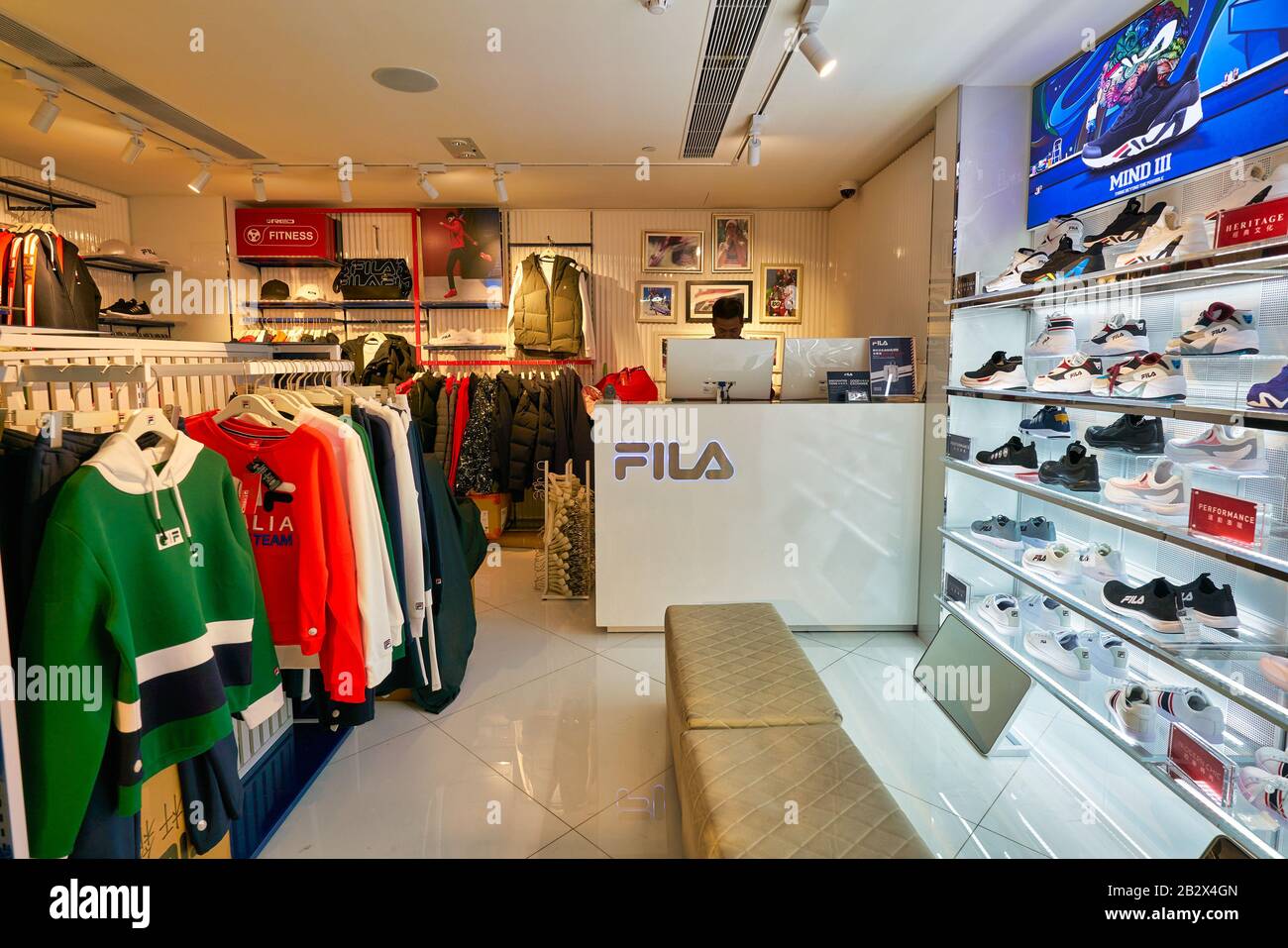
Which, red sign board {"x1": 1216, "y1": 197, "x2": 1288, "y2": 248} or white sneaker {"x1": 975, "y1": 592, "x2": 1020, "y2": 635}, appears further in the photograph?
white sneaker {"x1": 975, "y1": 592, "x2": 1020, "y2": 635}

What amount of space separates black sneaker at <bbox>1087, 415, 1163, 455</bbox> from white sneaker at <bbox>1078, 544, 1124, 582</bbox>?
15.8 inches

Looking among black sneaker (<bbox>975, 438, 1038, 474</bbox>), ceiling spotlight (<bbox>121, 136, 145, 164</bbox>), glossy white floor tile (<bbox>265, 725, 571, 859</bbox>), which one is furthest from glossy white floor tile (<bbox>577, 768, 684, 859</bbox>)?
ceiling spotlight (<bbox>121, 136, 145, 164</bbox>)

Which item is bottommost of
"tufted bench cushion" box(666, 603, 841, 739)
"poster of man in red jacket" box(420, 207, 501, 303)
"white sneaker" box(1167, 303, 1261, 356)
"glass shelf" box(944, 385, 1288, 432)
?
"tufted bench cushion" box(666, 603, 841, 739)

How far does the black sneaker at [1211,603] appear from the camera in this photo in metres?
2.05

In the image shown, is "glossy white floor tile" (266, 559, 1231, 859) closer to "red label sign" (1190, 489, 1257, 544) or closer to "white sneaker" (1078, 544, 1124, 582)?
"white sneaker" (1078, 544, 1124, 582)

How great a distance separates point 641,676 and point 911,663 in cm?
139

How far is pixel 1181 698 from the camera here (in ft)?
7.06

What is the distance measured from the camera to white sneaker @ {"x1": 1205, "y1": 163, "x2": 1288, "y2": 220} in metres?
1.79

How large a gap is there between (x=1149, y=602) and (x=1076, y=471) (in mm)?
598

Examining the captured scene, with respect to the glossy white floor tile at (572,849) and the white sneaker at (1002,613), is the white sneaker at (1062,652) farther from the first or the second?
the glossy white floor tile at (572,849)

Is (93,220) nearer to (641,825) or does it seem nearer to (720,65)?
(720,65)

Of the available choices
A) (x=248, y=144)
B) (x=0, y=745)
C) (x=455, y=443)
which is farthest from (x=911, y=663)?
(x=248, y=144)

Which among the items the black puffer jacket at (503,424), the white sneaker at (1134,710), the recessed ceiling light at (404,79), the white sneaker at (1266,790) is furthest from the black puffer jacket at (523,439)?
the white sneaker at (1266,790)

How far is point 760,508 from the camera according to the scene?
363 centimetres
